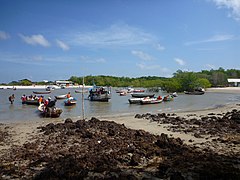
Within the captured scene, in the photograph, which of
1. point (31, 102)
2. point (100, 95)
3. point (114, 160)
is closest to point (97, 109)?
point (31, 102)

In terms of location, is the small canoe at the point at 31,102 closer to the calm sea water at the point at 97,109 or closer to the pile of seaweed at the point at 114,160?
the calm sea water at the point at 97,109

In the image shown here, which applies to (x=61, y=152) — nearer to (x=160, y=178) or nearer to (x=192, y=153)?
(x=160, y=178)

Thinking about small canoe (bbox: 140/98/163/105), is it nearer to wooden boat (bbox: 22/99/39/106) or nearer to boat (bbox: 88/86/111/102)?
boat (bbox: 88/86/111/102)

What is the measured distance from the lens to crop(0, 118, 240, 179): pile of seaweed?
743 cm

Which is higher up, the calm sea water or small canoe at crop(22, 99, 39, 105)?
small canoe at crop(22, 99, 39, 105)

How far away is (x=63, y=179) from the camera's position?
23.5 ft

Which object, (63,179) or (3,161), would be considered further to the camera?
(3,161)

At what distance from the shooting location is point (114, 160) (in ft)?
28.8

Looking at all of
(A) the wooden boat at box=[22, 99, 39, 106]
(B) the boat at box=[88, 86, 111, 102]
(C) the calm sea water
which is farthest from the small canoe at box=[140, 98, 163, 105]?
(A) the wooden boat at box=[22, 99, 39, 106]

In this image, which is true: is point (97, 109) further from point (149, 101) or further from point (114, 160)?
point (114, 160)

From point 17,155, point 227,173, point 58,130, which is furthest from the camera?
point 58,130

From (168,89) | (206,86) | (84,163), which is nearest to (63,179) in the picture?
(84,163)

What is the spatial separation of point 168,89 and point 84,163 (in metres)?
98.4

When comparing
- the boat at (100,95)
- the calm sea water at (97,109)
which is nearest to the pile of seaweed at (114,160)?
the calm sea water at (97,109)
